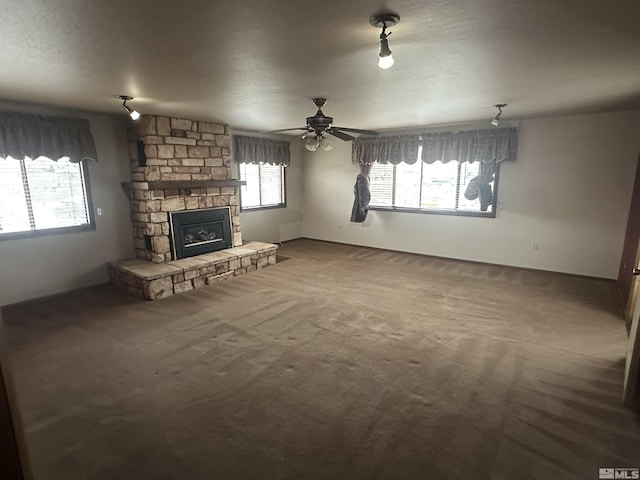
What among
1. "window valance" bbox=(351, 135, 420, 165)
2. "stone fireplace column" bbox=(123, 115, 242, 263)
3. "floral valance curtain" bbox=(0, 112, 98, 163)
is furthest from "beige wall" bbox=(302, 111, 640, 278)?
"floral valance curtain" bbox=(0, 112, 98, 163)

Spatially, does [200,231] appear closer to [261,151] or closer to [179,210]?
[179,210]

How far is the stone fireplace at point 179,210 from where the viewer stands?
4570 mm

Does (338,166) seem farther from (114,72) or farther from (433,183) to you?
(114,72)

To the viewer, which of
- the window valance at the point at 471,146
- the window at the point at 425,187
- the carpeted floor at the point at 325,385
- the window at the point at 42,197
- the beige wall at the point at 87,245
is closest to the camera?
the carpeted floor at the point at 325,385

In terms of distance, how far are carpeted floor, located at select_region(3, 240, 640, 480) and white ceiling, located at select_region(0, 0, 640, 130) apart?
2396 millimetres

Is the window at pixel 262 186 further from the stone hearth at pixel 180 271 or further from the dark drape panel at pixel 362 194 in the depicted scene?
the dark drape panel at pixel 362 194

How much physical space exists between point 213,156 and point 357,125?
2.58 meters

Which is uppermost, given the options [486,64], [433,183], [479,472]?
[486,64]

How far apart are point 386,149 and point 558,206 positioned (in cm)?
302

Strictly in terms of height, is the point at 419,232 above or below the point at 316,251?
above

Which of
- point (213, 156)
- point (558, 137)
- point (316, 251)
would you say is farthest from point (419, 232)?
point (213, 156)

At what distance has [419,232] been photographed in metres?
6.44

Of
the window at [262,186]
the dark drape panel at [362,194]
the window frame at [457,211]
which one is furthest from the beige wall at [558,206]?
the window at [262,186]

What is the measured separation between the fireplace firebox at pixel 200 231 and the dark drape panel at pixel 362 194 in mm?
2622
